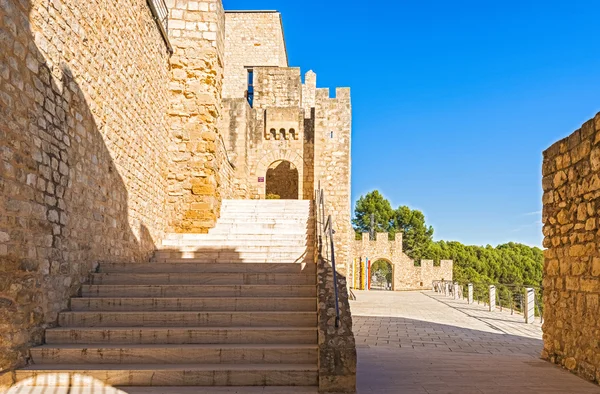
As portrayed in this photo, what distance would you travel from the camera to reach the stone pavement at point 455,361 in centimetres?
469

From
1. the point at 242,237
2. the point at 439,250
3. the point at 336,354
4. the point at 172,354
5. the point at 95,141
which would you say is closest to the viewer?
the point at 336,354

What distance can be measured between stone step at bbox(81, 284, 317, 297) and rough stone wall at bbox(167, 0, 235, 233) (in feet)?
12.4

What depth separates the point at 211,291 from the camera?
6.08m

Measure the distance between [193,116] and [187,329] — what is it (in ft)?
18.5

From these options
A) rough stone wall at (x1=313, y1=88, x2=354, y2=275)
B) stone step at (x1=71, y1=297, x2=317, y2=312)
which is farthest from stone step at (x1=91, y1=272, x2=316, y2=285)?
rough stone wall at (x1=313, y1=88, x2=354, y2=275)

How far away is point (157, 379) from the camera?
14.6ft

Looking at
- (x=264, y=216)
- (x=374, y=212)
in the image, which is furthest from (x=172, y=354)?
(x=374, y=212)

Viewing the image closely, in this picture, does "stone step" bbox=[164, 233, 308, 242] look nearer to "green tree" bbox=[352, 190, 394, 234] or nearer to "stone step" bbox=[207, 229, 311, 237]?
"stone step" bbox=[207, 229, 311, 237]

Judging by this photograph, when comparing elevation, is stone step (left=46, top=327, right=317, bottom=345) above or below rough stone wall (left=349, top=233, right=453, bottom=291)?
below

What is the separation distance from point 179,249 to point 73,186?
3182mm

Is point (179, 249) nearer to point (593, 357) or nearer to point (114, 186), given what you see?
point (114, 186)

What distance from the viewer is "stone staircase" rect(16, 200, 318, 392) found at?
4492 mm

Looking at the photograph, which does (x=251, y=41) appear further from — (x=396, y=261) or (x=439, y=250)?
(x=439, y=250)

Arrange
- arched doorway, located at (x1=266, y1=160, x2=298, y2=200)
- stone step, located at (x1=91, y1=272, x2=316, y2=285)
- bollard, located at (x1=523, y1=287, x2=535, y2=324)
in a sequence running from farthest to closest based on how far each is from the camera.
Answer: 1. arched doorway, located at (x1=266, y1=160, x2=298, y2=200)
2. bollard, located at (x1=523, y1=287, x2=535, y2=324)
3. stone step, located at (x1=91, y1=272, x2=316, y2=285)
